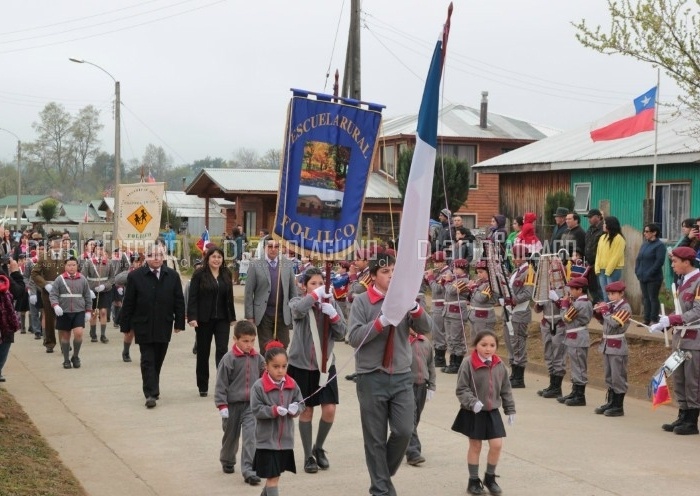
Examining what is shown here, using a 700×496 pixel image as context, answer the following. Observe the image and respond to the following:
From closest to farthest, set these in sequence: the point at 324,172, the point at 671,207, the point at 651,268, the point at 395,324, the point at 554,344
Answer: the point at 395,324, the point at 324,172, the point at 554,344, the point at 651,268, the point at 671,207

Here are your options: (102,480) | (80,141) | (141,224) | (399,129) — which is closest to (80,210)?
(80,141)

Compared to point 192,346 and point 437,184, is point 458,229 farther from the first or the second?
point 437,184

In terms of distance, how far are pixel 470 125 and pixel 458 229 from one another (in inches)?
952

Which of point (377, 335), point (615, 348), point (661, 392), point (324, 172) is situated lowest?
point (661, 392)

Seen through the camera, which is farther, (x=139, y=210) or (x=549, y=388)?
(x=139, y=210)

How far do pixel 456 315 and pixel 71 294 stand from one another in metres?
6.05

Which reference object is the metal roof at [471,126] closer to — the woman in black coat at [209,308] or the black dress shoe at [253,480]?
the woman in black coat at [209,308]

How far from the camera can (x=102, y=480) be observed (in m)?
8.96

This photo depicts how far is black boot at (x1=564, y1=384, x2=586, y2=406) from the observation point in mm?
12859

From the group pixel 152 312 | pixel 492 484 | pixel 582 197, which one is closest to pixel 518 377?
pixel 152 312

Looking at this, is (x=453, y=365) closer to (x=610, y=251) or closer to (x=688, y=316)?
(x=610, y=251)

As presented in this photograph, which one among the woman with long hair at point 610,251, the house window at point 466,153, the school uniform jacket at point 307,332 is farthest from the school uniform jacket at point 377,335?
the house window at point 466,153

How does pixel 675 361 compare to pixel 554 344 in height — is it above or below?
above

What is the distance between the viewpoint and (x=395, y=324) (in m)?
7.62
